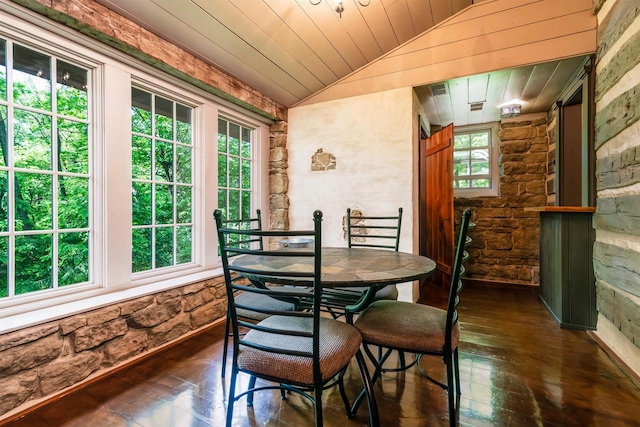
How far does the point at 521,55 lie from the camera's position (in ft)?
8.41

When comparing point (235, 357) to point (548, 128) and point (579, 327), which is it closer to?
point (579, 327)

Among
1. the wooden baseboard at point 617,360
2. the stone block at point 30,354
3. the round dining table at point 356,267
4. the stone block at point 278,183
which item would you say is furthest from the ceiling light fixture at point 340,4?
the wooden baseboard at point 617,360

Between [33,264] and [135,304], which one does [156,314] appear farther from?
[33,264]

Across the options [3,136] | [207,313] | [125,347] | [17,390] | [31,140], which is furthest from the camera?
[207,313]

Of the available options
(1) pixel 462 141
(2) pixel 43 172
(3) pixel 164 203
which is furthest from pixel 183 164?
(1) pixel 462 141

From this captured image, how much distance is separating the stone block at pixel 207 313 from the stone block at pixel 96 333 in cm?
57

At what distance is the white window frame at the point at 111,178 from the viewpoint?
161cm

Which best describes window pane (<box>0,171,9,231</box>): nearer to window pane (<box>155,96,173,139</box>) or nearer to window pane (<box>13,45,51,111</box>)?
window pane (<box>13,45,51,111</box>)

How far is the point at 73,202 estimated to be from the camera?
186 centimetres

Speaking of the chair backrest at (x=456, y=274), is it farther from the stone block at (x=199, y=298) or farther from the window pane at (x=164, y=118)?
the window pane at (x=164, y=118)

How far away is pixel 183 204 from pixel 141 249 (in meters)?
0.52

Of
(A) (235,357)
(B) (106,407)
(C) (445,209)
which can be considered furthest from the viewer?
(C) (445,209)

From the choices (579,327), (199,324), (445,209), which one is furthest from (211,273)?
(579,327)

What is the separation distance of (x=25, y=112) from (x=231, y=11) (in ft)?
4.66
